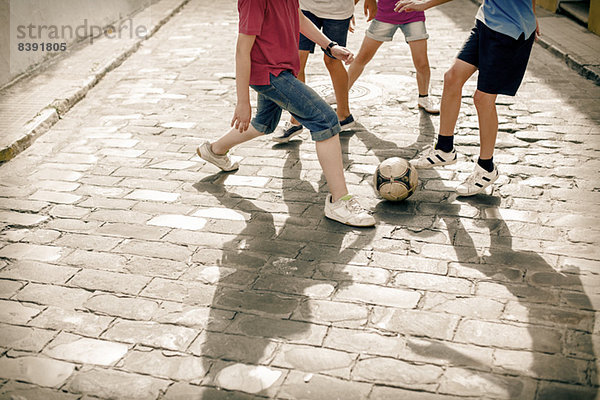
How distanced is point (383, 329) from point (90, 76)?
242 inches

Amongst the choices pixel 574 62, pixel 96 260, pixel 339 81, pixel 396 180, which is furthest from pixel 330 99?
pixel 96 260

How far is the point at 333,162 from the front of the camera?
4.50 m

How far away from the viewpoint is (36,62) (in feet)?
27.9

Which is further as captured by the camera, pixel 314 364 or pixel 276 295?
pixel 276 295

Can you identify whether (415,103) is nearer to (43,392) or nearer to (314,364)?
(314,364)

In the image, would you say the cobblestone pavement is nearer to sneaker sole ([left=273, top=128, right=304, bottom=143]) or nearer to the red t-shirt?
sneaker sole ([left=273, top=128, right=304, bottom=143])

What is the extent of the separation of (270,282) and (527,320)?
57.3 inches

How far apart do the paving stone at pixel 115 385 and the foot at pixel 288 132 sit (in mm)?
3288

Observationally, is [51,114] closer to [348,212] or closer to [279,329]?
[348,212]

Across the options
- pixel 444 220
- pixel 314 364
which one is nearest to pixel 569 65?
pixel 444 220

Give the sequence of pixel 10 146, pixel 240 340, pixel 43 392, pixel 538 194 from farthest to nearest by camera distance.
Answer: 1. pixel 10 146
2. pixel 538 194
3. pixel 240 340
4. pixel 43 392

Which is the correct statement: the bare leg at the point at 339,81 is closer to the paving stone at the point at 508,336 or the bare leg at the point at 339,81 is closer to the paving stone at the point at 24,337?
the paving stone at the point at 508,336

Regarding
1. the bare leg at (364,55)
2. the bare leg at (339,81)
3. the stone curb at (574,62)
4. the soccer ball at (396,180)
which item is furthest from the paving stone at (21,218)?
the stone curb at (574,62)

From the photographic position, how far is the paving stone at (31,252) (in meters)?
4.18
